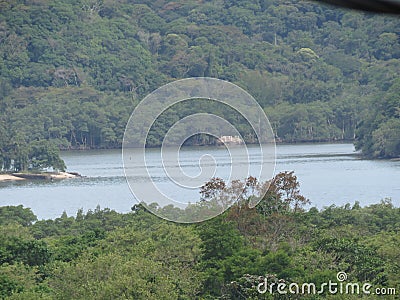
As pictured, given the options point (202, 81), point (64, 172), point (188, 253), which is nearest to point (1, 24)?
point (202, 81)

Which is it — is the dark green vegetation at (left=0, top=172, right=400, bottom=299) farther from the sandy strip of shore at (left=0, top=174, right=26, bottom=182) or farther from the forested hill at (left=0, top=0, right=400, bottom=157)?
the forested hill at (left=0, top=0, right=400, bottom=157)

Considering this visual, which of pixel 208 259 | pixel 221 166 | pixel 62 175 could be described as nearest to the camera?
pixel 208 259

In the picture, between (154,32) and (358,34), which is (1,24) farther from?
(358,34)

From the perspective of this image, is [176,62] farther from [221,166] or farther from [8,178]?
[221,166]

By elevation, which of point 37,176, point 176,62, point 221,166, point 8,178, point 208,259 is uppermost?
point 176,62

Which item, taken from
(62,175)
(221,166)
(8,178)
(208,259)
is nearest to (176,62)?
(62,175)
